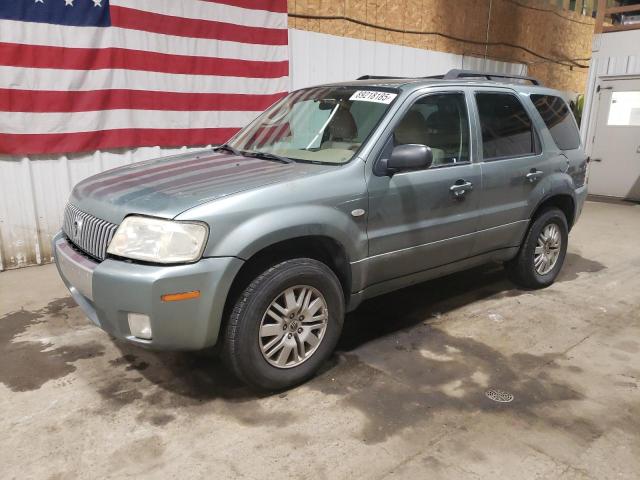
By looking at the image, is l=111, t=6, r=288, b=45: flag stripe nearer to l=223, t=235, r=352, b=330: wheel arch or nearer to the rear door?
the rear door

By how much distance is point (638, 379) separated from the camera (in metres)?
3.37

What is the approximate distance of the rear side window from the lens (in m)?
4.70

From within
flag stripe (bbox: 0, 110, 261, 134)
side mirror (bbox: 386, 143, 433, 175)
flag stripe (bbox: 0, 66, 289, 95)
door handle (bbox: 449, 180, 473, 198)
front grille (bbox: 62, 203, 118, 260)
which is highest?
flag stripe (bbox: 0, 66, 289, 95)

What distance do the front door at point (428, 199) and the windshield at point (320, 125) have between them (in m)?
0.23

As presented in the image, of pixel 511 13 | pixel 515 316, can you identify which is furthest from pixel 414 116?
pixel 511 13

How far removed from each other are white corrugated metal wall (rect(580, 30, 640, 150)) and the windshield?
26.7 feet

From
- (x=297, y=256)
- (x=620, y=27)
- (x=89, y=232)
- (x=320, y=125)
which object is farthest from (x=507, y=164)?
(x=620, y=27)

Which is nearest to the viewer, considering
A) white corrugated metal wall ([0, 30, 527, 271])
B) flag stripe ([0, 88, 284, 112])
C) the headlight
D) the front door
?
the headlight

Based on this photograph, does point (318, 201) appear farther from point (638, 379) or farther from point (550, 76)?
point (550, 76)

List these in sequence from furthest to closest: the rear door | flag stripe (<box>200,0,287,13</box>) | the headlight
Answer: flag stripe (<box>200,0,287,13</box>) → the rear door → the headlight

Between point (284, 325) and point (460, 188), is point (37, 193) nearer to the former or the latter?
point (284, 325)

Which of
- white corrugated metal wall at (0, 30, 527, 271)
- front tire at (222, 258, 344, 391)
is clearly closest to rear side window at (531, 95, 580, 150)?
front tire at (222, 258, 344, 391)

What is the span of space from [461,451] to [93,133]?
495 cm

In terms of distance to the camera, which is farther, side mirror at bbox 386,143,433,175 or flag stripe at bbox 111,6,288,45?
flag stripe at bbox 111,6,288,45
